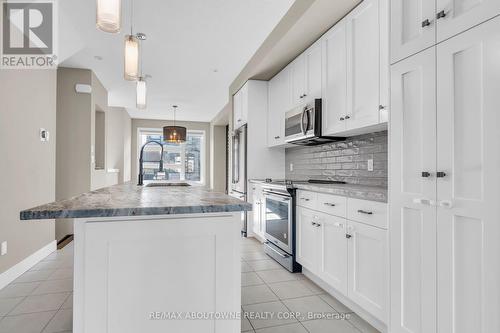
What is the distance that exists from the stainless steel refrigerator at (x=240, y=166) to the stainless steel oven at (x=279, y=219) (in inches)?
35.4

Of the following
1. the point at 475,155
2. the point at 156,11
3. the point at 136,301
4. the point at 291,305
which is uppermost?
the point at 156,11

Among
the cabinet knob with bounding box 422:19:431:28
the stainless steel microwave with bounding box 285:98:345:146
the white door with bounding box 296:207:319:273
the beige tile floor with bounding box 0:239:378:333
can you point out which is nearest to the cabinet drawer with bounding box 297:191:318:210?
the white door with bounding box 296:207:319:273

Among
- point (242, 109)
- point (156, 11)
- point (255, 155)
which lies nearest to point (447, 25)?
point (156, 11)

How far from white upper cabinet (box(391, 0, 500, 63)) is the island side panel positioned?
1.24 m

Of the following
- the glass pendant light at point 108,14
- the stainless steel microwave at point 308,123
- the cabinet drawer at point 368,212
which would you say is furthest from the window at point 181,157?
the glass pendant light at point 108,14

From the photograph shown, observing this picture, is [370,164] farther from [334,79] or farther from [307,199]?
[334,79]

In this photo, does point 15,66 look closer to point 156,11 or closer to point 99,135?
point 156,11

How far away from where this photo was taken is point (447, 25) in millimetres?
1271

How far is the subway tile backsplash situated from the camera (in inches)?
99.9

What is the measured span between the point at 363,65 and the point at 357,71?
3.1 inches

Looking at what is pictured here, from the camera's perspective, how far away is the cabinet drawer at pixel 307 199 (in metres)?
2.60

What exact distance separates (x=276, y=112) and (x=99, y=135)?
12.3 ft

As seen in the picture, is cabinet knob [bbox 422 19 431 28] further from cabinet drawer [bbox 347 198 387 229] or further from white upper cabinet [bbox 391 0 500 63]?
cabinet drawer [bbox 347 198 387 229]

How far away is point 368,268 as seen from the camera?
1.90 meters
